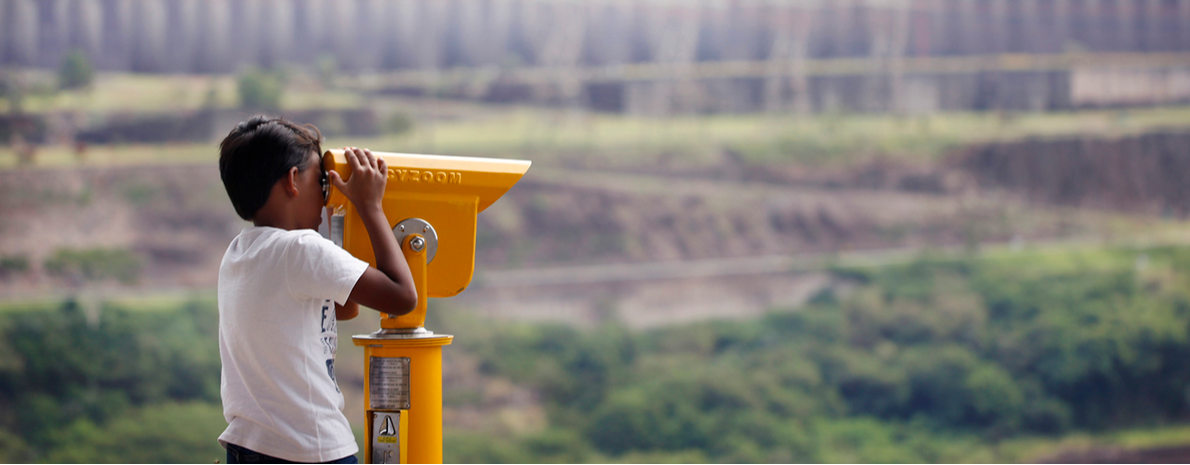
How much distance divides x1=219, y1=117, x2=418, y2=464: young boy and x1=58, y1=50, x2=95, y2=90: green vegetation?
20.2 feet

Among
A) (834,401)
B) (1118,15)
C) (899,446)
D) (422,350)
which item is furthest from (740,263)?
→ (422,350)

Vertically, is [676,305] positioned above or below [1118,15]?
below

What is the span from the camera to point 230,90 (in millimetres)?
6688

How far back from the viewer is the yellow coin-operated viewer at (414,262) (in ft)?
4.15

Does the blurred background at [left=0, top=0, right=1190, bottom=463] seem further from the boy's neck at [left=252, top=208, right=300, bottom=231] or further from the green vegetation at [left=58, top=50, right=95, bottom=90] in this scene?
the boy's neck at [left=252, top=208, right=300, bottom=231]

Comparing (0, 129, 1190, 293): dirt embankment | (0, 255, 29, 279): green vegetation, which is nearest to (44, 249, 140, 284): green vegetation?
(0, 255, 29, 279): green vegetation

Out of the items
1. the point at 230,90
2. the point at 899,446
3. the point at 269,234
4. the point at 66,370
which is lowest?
the point at 899,446

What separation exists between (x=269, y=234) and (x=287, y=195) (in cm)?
8

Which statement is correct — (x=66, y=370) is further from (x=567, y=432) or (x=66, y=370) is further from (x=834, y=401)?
(x=834, y=401)

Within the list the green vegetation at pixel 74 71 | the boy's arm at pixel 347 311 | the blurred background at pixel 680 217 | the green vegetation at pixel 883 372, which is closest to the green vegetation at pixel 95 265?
the blurred background at pixel 680 217

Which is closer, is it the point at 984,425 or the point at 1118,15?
the point at 984,425

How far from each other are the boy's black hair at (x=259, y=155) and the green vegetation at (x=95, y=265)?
5569 mm

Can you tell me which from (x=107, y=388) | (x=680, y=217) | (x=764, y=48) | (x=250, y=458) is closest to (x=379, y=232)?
(x=250, y=458)

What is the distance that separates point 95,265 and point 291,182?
18.6 ft
